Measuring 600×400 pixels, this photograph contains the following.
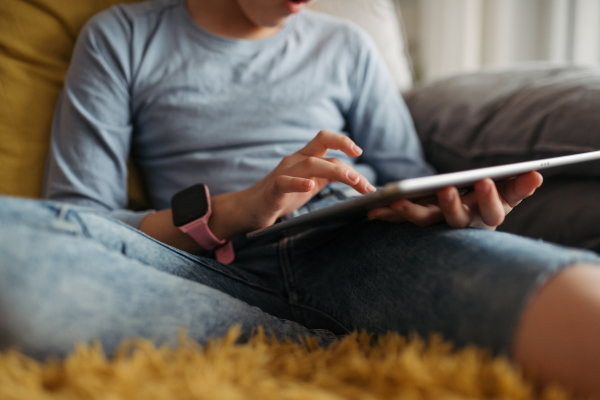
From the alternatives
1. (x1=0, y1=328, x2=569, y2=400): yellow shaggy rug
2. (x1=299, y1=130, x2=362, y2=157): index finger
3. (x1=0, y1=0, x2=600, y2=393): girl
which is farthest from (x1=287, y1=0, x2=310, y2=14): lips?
(x1=0, y1=328, x2=569, y2=400): yellow shaggy rug

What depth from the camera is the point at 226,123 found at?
759 millimetres

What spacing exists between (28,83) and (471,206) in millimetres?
802

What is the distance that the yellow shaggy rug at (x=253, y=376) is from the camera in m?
0.28

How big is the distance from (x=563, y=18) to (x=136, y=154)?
5.70ft

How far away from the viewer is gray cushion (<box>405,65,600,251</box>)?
0.59 m

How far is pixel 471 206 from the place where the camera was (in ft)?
1.57

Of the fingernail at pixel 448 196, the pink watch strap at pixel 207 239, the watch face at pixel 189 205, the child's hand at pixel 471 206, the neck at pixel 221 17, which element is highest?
the neck at pixel 221 17

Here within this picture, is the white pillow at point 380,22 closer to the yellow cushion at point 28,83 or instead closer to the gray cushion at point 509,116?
the gray cushion at point 509,116

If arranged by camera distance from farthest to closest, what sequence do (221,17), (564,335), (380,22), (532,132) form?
1. (380,22)
2. (221,17)
3. (532,132)
4. (564,335)

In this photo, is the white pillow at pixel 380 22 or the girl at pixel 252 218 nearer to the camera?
the girl at pixel 252 218

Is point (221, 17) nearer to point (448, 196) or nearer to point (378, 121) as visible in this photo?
point (378, 121)

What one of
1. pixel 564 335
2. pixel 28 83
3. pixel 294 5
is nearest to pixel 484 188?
pixel 564 335

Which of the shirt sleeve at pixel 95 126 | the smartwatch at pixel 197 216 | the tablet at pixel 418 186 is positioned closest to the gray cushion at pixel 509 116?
the tablet at pixel 418 186

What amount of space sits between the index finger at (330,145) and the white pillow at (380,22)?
70cm
